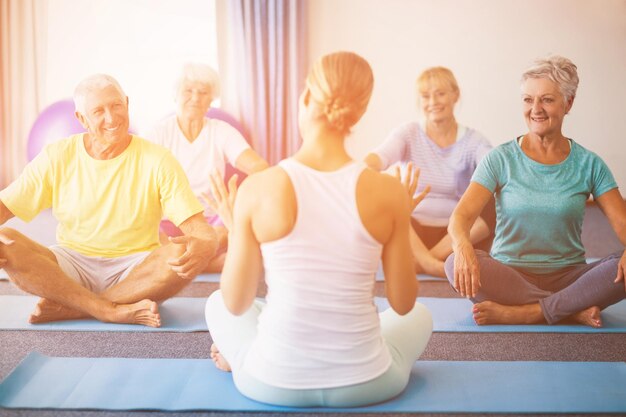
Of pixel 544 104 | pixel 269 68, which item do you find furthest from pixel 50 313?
pixel 269 68

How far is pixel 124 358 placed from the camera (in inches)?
103

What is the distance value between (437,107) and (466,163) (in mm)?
353

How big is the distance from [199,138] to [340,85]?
98.6 inches

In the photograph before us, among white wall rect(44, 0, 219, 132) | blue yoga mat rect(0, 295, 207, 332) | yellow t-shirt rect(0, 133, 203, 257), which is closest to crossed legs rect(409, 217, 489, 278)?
blue yoga mat rect(0, 295, 207, 332)

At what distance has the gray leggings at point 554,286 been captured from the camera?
3000 mm

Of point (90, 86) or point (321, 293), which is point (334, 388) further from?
point (90, 86)

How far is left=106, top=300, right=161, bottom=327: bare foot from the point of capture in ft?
9.82

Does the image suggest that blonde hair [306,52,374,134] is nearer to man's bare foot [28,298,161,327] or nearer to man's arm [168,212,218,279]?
man's arm [168,212,218,279]

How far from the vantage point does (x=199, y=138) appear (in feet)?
14.2

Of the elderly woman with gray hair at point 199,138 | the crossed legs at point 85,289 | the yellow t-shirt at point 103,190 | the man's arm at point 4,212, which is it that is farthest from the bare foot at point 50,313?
the elderly woman with gray hair at point 199,138

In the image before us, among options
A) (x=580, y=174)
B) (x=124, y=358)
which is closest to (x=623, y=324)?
(x=580, y=174)

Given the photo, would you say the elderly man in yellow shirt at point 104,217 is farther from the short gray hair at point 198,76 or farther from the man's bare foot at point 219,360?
the short gray hair at point 198,76

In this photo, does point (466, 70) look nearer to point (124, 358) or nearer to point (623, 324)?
point (623, 324)

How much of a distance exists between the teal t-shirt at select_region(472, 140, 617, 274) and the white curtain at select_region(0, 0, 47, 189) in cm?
435
